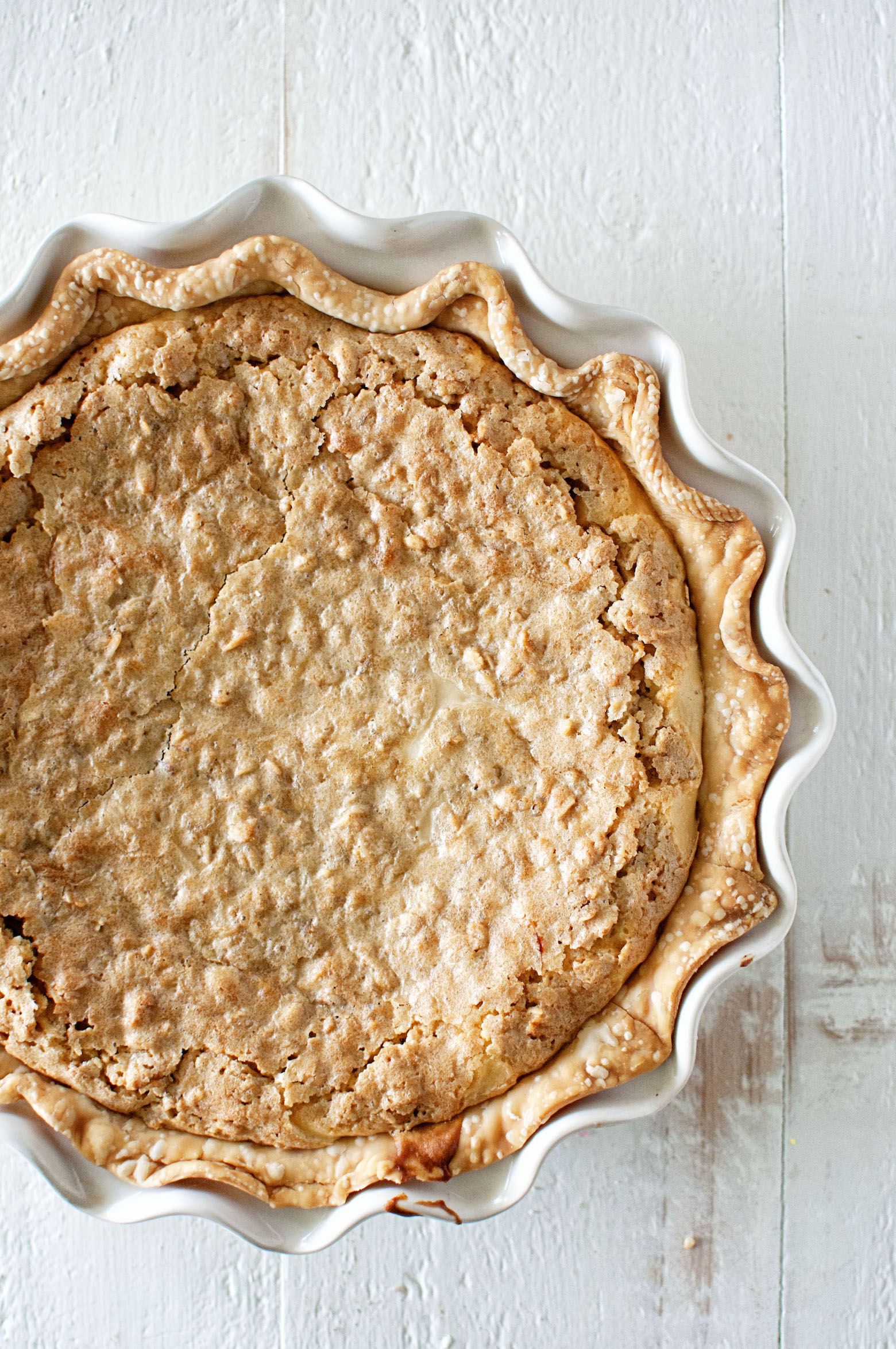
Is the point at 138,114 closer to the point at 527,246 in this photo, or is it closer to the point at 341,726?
the point at 527,246

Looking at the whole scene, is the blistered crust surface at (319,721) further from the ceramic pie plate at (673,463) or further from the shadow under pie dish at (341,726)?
the ceramic pie plate at (673,463)

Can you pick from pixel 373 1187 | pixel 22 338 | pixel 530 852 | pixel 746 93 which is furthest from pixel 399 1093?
pixel 746 93

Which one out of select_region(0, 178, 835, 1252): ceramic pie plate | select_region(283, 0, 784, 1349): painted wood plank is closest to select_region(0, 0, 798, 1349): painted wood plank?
select_region(283, 0, 784, 1349): painted wood plank

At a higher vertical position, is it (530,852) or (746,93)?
(746,93)

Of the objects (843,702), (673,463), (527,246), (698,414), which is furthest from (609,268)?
(843,702)

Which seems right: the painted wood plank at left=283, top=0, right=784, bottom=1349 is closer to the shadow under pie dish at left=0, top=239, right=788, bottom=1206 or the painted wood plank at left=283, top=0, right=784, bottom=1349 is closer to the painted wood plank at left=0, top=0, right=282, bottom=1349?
the painted wood plank at left=0, top=0, right=282, bottom=1349

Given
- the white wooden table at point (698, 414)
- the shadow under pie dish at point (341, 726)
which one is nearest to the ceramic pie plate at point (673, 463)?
the shadow under pie dish at point (341, 726)

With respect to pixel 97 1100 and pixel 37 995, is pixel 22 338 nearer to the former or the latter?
pixel 37 995
